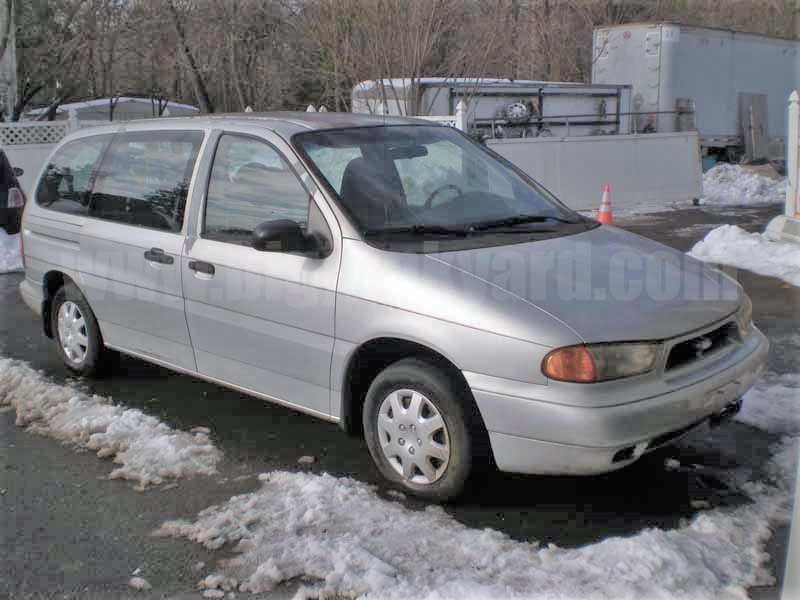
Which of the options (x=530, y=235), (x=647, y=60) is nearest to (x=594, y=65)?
(x=647, y=60)

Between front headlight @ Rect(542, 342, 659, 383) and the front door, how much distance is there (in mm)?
1154

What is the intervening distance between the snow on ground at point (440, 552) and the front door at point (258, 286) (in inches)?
24.6

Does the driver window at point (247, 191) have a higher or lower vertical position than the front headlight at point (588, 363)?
higher

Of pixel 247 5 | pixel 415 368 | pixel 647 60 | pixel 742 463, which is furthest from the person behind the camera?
pixel 247 5

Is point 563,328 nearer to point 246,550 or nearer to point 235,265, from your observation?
point 246,550

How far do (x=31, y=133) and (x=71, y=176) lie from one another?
373 inches

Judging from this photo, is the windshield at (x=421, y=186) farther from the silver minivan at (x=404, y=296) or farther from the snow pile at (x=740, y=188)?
the snow pile at (x=740, y=188)

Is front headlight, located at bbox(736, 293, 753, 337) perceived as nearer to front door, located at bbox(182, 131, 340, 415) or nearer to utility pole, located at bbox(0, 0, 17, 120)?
front door, located at bbox(182, 131, 340, 415)

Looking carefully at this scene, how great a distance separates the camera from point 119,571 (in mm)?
3514

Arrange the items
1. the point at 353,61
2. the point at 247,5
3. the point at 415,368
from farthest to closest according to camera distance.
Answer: the point at 247,5
the point at 353,61
the point at 415,368

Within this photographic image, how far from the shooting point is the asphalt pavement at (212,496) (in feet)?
11.7

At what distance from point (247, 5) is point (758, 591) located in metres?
21.0

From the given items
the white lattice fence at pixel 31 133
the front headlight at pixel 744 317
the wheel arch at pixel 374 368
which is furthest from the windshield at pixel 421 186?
the white lattice fence at pixel 31 133

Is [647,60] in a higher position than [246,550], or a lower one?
higher
